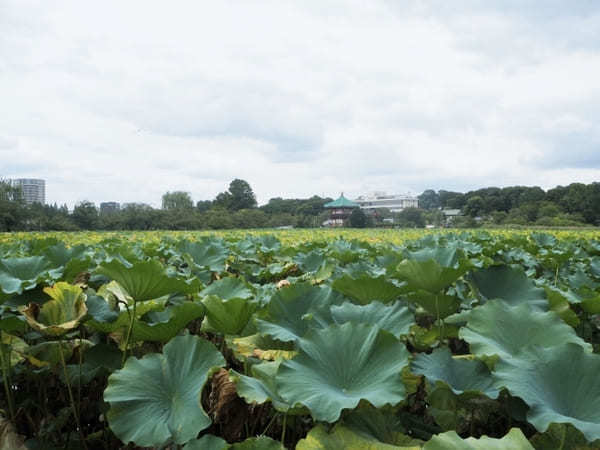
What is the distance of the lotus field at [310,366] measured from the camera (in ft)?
2.19

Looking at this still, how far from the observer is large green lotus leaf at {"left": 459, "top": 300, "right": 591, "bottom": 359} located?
2.80ft

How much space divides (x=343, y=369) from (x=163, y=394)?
0.35 m

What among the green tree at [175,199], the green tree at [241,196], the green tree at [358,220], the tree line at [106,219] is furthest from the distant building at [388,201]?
the tree line at [106,219]

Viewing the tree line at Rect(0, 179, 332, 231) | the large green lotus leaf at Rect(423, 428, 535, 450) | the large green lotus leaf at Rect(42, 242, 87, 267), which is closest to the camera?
the large green lotus leaf at Rect(423, 428, 535, 450)

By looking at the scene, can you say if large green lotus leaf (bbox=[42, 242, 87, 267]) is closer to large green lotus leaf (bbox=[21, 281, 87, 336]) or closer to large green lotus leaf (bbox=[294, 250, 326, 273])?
large green lotus leaf (bbox=[21, 281, 87, 336])

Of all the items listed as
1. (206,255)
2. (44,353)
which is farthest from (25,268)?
(206,255)

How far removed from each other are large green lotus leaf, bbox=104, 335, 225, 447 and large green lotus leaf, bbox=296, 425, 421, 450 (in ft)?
0.60

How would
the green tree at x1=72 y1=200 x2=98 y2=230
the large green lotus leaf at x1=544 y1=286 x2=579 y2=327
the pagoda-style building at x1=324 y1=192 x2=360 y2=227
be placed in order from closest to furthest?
1. the large green lotus leaf at x1=544 y1=286 x2=579 y2=327
2. the green tree at x1=72 y1=200 x2=98 y2=230
3. the pagoda-style building at x1=324 y1=192 x2=360 y2=227

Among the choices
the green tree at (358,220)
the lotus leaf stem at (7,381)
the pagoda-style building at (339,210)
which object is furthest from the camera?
the pagoda-style building at (339,210)

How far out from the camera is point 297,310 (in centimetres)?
107

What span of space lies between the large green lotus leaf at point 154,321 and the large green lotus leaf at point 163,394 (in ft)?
0.46

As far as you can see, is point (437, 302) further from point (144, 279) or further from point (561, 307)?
point (144, 279)

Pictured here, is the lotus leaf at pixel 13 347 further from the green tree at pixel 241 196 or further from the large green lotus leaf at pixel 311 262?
the green tree at pixel 241 196

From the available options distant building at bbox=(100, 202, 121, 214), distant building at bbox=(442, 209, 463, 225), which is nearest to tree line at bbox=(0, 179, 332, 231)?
distant building at bbox=(100, 202, 121, 214)
